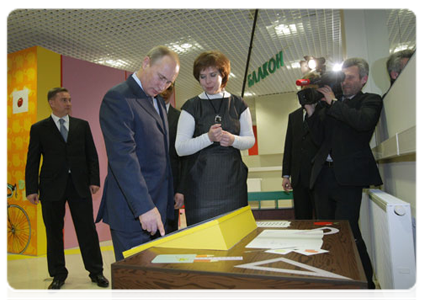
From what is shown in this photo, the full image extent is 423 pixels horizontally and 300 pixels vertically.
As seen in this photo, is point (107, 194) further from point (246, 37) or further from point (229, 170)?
point (246, 37)

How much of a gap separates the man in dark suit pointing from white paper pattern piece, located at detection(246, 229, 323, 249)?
1.92 meters

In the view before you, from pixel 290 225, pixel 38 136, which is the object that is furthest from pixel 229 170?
pixel 38 136

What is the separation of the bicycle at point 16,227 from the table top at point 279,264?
3704 millimetres

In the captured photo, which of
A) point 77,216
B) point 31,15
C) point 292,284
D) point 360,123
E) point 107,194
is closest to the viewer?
point 292,284

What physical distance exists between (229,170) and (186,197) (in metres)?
0.23

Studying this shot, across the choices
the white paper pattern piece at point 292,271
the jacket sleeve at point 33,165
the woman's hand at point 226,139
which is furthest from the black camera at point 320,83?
the jacket sleeve at point 33,165

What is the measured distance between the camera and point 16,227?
418 centimetres

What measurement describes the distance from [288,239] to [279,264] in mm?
313

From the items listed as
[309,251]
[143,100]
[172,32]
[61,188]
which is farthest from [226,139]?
[172,32]

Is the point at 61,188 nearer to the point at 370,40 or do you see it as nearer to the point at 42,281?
the point at 42,281

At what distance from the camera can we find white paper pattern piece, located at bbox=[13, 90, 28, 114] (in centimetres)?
425

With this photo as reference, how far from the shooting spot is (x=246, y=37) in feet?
16.5

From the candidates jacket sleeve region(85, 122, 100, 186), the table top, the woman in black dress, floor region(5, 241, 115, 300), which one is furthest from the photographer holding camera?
jacket sleeve region(85, 122, 100, 186)

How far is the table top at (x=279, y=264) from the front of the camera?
723 mm
